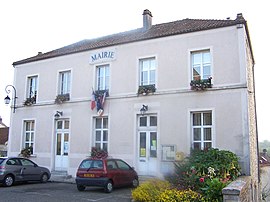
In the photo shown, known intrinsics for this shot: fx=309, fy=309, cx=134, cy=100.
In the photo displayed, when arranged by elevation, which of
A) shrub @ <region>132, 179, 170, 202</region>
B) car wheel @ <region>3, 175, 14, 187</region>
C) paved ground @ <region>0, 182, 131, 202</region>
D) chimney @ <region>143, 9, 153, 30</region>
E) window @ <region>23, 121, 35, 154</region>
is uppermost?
chimney @ <region>143, 9, 153, 30</region>

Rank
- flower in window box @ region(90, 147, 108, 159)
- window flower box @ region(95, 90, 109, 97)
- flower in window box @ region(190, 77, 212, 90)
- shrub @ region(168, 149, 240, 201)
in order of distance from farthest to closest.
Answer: window flower box @ region(95, 90, 109, 97), flower in window box @ region(90, 147, 108, 159), flower in window box @ region(190, 77, 212, 90), shrub @ region(168, 149, 240, 201)

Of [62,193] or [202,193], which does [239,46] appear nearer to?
[202,193]

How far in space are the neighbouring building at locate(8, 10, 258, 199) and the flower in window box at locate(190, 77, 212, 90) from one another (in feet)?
0.15

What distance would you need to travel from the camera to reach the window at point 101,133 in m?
16.6

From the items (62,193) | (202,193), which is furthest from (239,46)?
(62,193)

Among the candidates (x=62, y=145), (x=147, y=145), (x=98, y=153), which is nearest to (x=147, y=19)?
(x=147, y=145)

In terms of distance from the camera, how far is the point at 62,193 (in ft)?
39.5

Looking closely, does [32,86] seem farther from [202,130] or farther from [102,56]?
[202,130]

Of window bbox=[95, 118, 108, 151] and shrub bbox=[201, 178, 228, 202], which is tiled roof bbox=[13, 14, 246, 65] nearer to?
window bbox=[95, 118, 108, 151]

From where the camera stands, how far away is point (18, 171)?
1428 cm

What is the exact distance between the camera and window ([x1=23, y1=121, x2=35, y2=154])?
19.3m

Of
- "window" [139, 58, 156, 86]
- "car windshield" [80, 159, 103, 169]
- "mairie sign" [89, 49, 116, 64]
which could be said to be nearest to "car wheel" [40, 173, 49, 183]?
"car windshield" [80, 159, 103, 169]

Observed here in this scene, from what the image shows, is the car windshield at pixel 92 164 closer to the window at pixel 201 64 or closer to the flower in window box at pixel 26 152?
the window at pixel 201 64

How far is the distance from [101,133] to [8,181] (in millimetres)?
5153
